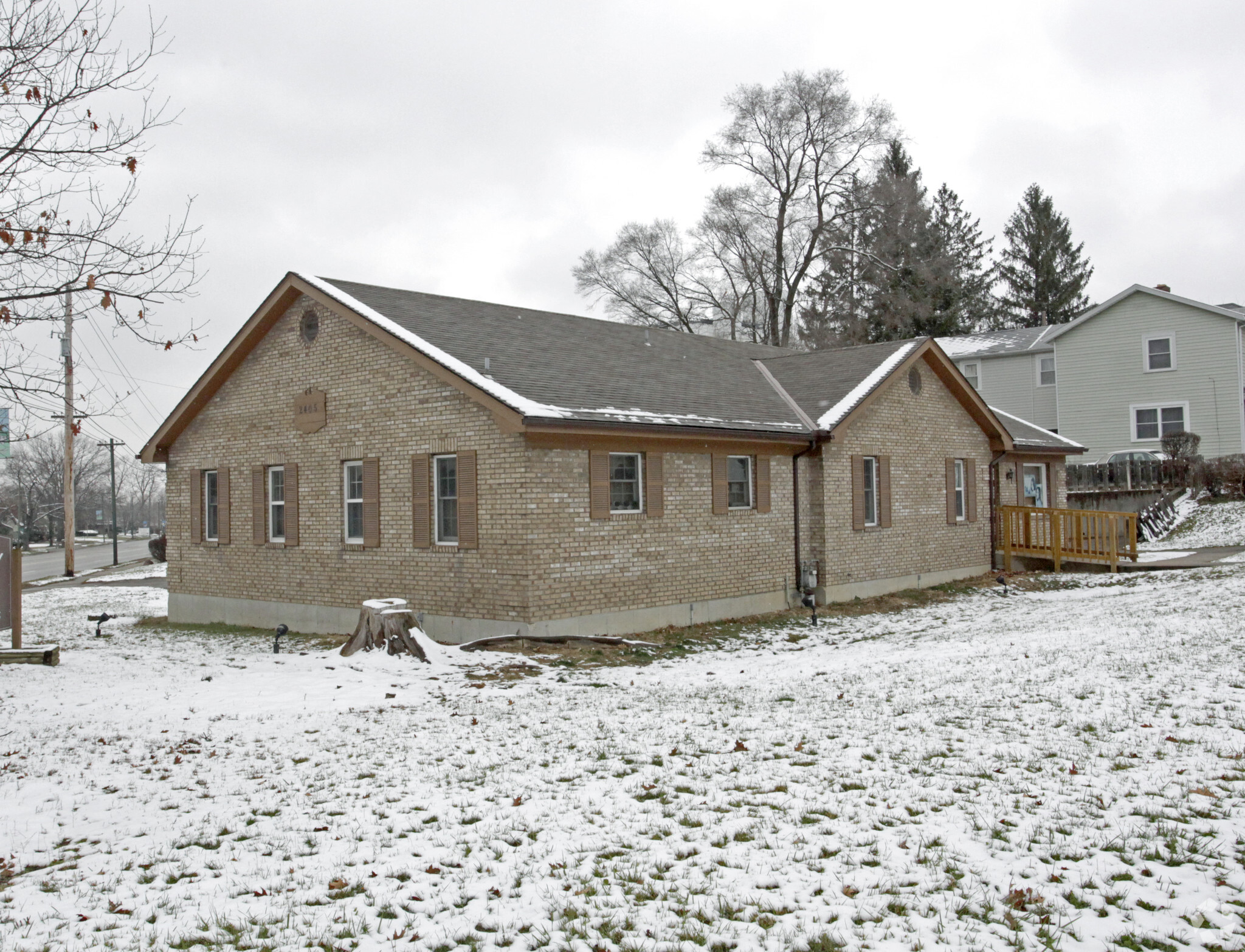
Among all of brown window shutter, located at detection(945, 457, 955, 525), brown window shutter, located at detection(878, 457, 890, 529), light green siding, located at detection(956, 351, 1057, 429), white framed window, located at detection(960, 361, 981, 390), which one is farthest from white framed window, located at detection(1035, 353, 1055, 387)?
brown window shutter, located at detection(878, 457, 890, 529)

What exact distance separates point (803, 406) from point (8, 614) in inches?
526

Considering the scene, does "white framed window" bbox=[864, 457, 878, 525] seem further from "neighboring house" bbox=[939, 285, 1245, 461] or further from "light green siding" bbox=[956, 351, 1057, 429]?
"light green siding" bbox=[956, 351, 1057, 429]

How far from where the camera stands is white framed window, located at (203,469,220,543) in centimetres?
1977

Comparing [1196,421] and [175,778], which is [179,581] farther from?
[1196,421]

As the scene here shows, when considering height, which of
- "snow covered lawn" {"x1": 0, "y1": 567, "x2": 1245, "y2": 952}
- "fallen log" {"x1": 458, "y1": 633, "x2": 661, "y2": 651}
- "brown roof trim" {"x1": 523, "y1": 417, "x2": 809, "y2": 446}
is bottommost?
"snow covered lawn" {"x1": 0, "y1": 567, "x2": 1245, "y2": 952}

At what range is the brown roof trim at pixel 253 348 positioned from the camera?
13695 millimetres

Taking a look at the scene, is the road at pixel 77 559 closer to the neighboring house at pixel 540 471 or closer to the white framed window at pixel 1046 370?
the neighboring house at pixel 540 471

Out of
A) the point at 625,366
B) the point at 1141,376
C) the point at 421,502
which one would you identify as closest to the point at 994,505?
the point at 625,366

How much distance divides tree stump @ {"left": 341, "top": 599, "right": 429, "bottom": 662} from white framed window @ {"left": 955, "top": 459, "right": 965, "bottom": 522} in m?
13.6

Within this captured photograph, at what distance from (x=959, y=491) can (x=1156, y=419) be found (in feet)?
63.2

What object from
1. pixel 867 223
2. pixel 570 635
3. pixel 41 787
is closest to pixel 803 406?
pixel 570 635

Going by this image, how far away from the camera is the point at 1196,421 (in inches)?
1410

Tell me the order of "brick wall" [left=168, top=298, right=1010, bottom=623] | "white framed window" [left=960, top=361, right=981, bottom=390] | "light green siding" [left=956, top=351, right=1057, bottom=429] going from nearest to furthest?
"brick wall" [left=168, top=298, right=1010, bottom=623] < "light green siding" [left=956, top=351, right=1057, bottom=429] < "white framed window" [left=960, top=361, right=981, bottom=390]

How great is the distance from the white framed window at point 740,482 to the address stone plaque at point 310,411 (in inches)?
271
